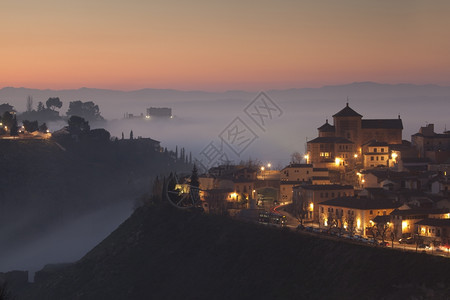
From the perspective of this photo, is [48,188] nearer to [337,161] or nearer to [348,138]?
[348,138]

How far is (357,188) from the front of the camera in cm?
9019

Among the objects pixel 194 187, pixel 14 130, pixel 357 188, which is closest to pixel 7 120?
pixel 14 130

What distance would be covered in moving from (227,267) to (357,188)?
2498 cm

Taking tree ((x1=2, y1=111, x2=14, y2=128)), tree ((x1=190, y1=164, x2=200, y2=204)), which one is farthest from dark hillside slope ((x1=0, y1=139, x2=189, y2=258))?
tree ((x1=190, y1=164, x2=200, y2=204))

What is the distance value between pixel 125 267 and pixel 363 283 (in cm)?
3657

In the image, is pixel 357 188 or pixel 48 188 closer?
pixel 357 188

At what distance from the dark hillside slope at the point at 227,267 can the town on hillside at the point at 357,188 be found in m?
3.34

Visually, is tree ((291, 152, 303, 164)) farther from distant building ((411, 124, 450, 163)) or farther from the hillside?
the hillside

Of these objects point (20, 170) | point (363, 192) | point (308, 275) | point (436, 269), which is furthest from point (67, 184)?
point (436, 269)

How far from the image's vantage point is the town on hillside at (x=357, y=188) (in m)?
66.2

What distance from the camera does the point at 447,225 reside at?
60.9 meters

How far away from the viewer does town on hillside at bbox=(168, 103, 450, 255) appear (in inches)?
2606

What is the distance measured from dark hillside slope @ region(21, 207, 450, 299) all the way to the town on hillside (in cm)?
334

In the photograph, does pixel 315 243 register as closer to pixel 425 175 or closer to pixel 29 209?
pixel 425 175
